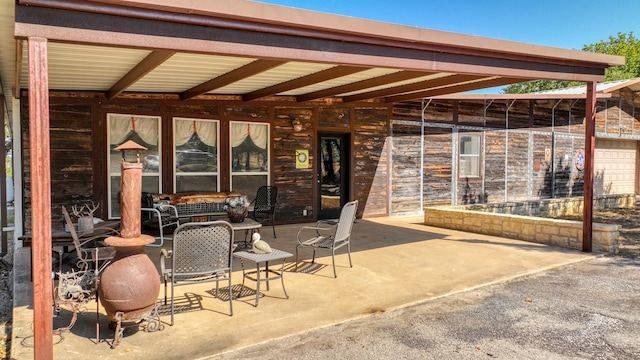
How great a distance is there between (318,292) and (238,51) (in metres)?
2.31

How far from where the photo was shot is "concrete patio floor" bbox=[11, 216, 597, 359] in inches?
118

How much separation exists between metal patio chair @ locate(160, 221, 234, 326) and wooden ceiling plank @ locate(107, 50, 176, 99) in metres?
1.38

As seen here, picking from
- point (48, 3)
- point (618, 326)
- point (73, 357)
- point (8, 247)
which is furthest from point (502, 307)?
point (8, 247)

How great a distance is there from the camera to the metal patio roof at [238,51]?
2.86 meters

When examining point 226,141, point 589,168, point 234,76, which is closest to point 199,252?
point 234,76

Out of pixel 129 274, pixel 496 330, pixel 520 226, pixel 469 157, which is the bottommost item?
pixel 496 330

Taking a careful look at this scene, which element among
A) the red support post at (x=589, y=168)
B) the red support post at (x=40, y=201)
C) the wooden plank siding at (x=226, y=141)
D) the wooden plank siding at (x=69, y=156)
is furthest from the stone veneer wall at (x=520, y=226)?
the red support post at (x=40, y=201)

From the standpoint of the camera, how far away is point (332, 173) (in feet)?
29.5

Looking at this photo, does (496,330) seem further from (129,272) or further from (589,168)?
(589,168)

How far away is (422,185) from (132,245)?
7884 mm

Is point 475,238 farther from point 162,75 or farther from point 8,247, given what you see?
point 8,247

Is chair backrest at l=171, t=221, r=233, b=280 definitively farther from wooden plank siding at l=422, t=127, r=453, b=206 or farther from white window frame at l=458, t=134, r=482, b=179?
white window frame at l=458, t=134, r=482, b=179

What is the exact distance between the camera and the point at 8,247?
684 centimetres

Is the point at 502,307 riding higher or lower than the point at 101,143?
lower
